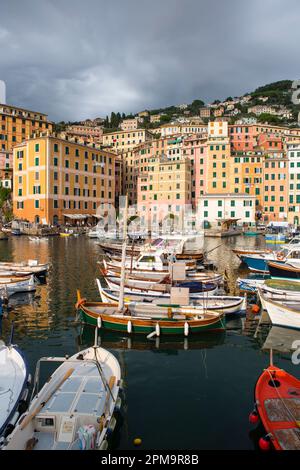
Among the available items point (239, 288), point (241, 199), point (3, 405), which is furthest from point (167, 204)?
Answer: point (3, 405)

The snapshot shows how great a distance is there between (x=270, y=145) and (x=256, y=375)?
98226 mm

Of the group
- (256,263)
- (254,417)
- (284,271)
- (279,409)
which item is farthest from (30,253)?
(279,409)

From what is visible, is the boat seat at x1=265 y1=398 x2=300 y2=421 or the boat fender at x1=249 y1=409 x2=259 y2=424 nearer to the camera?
the boat seat at x1=265 y1=398 x2=300 y2=421

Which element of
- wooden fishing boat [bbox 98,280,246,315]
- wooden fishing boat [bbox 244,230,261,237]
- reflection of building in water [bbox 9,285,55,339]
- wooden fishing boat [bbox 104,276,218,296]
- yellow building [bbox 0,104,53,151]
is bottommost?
reflection of building in water [bbox 9,285,55,339]

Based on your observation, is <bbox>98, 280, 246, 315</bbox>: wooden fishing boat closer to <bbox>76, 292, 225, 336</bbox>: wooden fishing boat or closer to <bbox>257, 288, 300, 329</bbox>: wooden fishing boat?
<bbox>76, 292, 225, 336</bbox>: wooden fishing boat

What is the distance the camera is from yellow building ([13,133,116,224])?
72.4 meters

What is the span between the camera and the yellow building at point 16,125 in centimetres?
10206

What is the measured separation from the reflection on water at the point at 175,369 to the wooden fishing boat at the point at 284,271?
9.43 metres

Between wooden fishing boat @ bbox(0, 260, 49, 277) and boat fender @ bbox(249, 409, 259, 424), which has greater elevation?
wooden fishing boat @ bbox(0, 260, 49, 277)

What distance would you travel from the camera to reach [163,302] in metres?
19.1

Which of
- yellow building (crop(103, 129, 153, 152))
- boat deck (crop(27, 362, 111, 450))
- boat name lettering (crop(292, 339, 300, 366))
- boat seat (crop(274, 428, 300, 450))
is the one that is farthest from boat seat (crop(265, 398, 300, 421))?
yellow building (crop(103, 129, 153, 152))

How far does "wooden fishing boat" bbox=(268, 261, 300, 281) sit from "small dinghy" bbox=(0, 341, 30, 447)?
2163 centimetres

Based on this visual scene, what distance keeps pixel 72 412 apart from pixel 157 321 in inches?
299

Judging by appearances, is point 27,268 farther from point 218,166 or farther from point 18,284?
point 218,166
